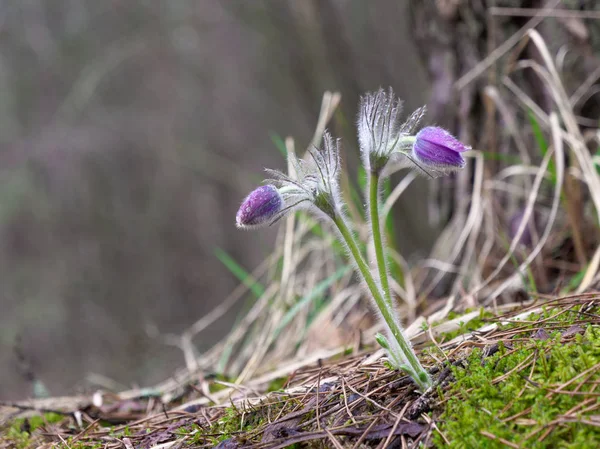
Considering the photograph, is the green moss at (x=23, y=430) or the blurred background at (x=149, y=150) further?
the blurred background at (x=149, y=150)

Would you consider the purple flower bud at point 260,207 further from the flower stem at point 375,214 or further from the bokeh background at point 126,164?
the bokeh background at point 126,164

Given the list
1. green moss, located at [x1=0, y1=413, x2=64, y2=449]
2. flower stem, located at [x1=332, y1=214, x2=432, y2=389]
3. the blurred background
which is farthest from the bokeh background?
flower stem, located at [x1=332, y1=214, x2=432, y2=389]

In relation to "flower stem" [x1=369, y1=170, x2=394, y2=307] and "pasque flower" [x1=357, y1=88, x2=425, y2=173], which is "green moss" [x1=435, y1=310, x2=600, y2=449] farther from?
"pasque flower" [x1=357, y1=88, x2=425, y2=173]

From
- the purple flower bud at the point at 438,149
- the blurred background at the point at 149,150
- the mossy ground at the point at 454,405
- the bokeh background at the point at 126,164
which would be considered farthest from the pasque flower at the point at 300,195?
the bokeh background at the point at 126,164

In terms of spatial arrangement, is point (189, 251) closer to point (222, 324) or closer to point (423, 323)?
point (222, 324)

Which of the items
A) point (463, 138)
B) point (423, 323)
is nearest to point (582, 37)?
point (463, 138)

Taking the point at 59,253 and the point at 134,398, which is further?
the point at 59,253

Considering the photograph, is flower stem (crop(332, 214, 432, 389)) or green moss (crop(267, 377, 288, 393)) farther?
green moss (crop(267, 377, 288, 393))
